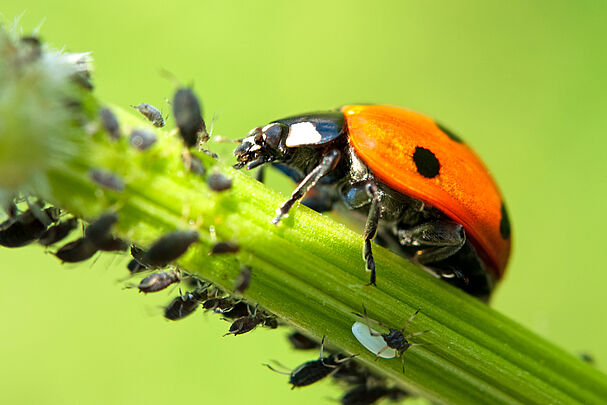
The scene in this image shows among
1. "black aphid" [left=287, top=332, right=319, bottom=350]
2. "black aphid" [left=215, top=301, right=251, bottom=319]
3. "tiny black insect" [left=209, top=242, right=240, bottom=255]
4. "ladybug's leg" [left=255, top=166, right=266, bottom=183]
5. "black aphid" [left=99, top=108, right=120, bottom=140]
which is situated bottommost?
"black aphid" [left=287, top=332, right=319, bottom=350]

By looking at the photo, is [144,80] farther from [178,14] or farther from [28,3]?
[28,3]

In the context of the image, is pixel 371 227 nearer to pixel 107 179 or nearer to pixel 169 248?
pixel 169 248

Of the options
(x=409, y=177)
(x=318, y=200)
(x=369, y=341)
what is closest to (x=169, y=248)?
(x=369, y=341)

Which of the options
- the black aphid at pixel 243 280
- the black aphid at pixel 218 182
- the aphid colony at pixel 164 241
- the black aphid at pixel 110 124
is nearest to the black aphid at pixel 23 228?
the aphid colony at pixel 164 241

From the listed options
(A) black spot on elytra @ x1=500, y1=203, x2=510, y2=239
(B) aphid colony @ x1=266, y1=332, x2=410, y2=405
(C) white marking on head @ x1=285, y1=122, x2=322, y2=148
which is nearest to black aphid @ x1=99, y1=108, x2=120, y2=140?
(C) white marking on head @ x1=285, y1=122, x2=322, y2=148

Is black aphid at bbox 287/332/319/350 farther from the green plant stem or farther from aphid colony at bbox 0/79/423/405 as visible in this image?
the green plant stem

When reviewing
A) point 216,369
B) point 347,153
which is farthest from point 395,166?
point 216,369

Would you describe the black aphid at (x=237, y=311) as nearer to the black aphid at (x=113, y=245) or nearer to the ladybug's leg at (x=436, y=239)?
the black aphid at (x=113, y=245)
